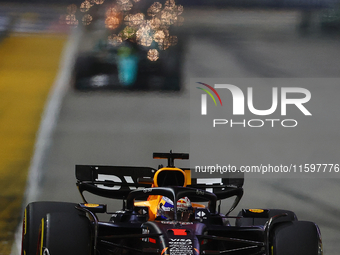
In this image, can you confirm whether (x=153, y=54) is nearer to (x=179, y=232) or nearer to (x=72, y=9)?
(x=72, y=9)

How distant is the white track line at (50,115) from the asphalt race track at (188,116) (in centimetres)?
7

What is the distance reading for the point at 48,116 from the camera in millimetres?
5414

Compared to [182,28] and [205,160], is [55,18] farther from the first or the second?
[205,160]

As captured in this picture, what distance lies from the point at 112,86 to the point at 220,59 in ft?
4.26

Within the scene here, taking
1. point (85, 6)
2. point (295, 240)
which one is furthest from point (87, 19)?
point (295, 240)

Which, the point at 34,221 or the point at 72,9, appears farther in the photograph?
the point at 72,9

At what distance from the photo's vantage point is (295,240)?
2.44 metres

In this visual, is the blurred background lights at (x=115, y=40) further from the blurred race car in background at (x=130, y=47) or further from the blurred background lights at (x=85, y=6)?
the blurred background lights at (x=85, y=6)

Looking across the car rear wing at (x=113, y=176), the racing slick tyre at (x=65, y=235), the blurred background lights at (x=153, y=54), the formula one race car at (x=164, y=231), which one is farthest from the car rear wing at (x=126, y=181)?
the blurred background lights at (x=153, y=54)

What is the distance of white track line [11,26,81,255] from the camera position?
5.24 m

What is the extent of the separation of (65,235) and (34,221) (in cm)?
58

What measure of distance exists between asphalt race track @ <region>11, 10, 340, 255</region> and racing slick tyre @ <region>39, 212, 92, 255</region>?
9.22ft

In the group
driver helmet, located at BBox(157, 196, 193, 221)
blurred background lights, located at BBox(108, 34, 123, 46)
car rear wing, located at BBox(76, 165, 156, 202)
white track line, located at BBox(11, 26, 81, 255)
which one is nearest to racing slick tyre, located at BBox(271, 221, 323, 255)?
driver helmet, located at BBox(157, 196, 193, 221)

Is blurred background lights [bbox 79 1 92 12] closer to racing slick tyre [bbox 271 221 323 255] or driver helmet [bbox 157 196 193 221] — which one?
driver helmet [bbox 157 196 193 221]
